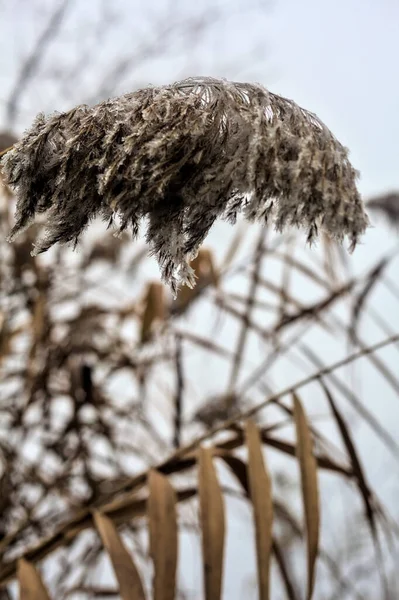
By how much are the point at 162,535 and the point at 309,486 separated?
4.3 inches

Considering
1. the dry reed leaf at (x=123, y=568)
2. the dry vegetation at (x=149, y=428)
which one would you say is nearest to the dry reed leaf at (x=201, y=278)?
the dry vegetation at (x=149, y=428)

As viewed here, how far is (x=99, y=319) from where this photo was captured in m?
1.13

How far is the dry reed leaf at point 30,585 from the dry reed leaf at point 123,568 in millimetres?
59

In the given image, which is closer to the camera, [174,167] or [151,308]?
[174,167]

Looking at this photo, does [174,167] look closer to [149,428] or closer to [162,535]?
[162,535]

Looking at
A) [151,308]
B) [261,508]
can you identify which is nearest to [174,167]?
[261,508]

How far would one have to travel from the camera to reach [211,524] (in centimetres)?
54

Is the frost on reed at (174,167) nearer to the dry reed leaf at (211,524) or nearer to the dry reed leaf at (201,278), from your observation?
the dry reed leaf at (211,524)

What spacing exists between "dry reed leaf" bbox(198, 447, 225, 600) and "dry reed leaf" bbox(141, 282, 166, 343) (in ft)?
1.28

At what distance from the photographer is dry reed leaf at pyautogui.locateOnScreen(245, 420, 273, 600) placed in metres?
0.51

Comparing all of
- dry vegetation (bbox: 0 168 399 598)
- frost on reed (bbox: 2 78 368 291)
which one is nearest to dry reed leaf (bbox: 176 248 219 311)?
dry vegetation (bbox: 0 168 399 598)

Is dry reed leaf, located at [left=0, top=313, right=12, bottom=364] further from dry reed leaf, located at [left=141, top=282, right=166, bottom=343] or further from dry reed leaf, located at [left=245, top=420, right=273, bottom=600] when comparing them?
dry reed leaf, located at [left=245, top=420, right=273, bottom=600]

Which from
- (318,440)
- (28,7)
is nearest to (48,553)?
(318,440)

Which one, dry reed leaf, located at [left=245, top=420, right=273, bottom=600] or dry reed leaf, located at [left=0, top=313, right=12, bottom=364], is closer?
dry reed leaf, located at [left=245, top=420, right=273, bottom=600]
